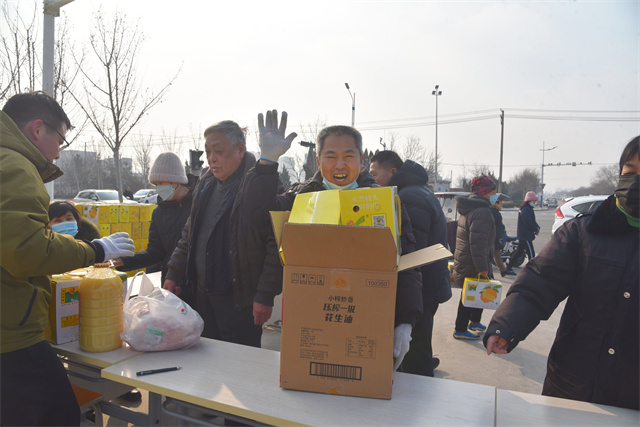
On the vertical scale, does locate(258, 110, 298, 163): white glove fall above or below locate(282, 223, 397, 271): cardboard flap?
above

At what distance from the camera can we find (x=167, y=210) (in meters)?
3.05

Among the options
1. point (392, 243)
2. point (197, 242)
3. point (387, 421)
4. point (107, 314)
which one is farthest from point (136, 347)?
point (392, 243)

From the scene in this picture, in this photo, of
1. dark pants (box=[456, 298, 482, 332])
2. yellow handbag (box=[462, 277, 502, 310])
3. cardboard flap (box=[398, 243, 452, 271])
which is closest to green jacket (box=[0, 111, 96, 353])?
cardboard flap (box=[398, 243, 452, 271])

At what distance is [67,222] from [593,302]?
127 inches

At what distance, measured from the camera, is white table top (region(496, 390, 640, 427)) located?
1335 millimetres

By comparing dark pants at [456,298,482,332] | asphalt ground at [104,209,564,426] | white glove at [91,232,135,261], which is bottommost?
asphalt ground at [104,209,564,426]

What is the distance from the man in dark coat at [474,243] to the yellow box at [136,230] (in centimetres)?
520

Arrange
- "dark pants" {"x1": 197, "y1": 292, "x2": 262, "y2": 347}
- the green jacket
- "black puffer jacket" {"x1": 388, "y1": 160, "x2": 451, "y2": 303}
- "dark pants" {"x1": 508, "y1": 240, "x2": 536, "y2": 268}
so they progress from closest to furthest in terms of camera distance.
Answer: the green jacket < "dark pants" {"x1": 197, "y1": 292, "x2": 262, "y2": 347} < "black puffer jacket" {"x1": 388, "y1": 160, "x2": 451, "y2": 303} < "dark pants" {"x1": 508, "y1": 240, "x2": 536, "y2": 268}

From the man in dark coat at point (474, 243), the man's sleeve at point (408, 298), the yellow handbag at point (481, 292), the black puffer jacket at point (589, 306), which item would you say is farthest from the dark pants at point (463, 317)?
the man's sleeve at point (408, 298)

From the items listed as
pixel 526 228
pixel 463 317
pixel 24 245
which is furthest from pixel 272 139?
pixel 526 228

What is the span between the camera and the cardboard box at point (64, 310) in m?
1.87

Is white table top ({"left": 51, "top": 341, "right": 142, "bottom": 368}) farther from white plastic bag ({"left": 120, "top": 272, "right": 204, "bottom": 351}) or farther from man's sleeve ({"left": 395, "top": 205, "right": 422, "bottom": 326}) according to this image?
man's sleeve ({"left": 395, "top": 205, "right": 422, "bottom": 326})

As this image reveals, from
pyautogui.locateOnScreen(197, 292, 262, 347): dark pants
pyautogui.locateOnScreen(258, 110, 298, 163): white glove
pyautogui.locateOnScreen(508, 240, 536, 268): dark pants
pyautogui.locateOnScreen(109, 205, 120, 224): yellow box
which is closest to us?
pyautogui.locateOnScreen(258, 110, 298, 163): white glove

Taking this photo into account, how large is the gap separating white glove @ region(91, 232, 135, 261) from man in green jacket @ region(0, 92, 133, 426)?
0.21 ft
